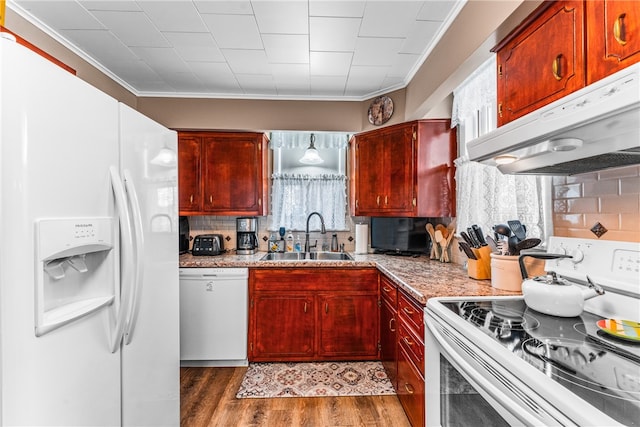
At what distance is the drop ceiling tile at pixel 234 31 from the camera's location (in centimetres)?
198

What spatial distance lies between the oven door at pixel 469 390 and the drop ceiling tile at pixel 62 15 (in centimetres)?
261

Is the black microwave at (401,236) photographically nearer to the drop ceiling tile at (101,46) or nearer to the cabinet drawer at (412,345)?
the cabinet drawer at (412,345)

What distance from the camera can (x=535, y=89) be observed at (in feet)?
4.28

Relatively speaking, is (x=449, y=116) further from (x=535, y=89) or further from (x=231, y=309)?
(x=231, y=309)

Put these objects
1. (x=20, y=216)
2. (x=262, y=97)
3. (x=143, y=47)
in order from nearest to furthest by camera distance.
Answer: (x=20, y=216), (x=143, y=47), (x=262, y=97)

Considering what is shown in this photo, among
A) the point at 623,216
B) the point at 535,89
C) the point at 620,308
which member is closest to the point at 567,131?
the point at 535,89

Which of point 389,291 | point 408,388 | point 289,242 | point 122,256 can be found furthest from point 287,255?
point 122,256

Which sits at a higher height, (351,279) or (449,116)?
(449,116)

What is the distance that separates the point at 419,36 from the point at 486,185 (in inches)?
43.9

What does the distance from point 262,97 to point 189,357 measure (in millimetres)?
2488

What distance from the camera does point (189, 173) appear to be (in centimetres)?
307

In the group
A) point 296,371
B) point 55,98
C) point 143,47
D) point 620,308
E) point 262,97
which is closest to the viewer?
point 55,98

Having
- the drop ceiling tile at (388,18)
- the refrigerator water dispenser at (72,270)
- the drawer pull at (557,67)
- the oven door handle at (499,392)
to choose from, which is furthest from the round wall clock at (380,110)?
the refrigerator water dispenser at (72,270)

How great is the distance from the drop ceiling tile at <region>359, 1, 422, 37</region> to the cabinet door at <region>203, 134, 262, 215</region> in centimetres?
156
